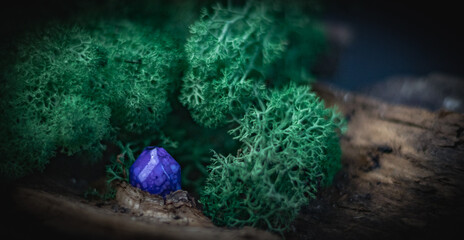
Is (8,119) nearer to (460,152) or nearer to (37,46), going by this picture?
(37,46)

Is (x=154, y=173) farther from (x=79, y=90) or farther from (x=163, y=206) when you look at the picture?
(x=79, y=90)

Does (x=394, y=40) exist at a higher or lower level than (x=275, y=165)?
higher

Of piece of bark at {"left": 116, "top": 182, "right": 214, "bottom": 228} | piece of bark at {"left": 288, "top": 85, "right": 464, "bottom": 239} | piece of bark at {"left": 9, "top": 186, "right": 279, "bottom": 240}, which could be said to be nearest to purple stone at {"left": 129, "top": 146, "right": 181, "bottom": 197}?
piece of bark at {"left": 116, "top": 182, "right": 214, "bottom": 228}

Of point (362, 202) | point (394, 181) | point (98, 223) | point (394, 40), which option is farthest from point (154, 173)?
point (394, 40)

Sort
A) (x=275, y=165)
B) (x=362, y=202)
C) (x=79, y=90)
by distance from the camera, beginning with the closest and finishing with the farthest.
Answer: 1. (x=275, y=165)
2. (x=79, y=90)
3. (x=362, y=202)

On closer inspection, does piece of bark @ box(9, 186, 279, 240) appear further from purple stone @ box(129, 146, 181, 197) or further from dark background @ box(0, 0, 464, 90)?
dark background @ box(0, 0, 464, 90)

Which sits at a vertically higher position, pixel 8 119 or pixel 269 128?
pixel 269 128

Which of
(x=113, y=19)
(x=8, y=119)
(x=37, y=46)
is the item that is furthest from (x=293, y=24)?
(x=8, y=119)
